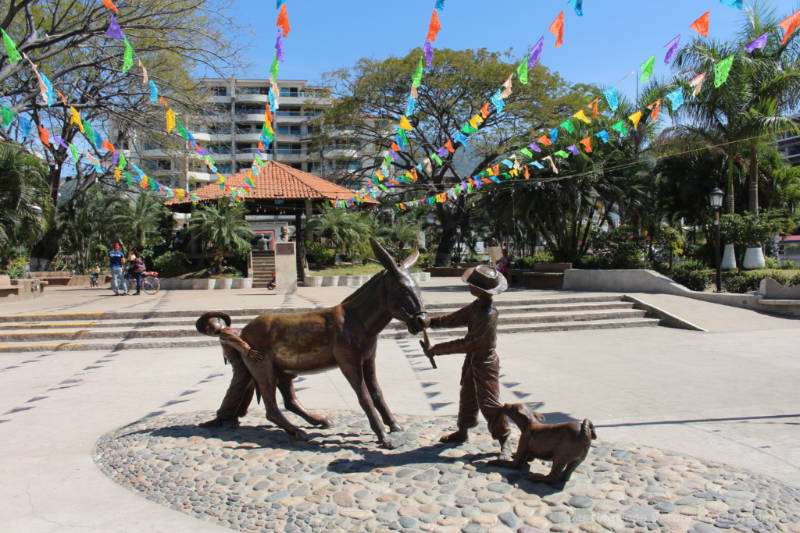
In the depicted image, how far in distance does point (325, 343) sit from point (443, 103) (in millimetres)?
26356

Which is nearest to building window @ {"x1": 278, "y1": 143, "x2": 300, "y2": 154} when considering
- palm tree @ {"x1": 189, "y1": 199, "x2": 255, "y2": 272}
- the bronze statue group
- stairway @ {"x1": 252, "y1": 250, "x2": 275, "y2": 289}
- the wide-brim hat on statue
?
stairway @ {"x1": 252, "y1": 250, "x2": 275, "y2": 289}

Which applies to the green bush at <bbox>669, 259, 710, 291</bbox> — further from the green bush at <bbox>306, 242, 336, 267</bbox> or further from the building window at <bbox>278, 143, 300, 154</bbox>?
the building window at <bbox>278, 143, 300, 154</bbox>

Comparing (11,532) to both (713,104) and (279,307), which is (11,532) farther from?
(713,104)

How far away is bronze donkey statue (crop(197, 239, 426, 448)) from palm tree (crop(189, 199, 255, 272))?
1644cm

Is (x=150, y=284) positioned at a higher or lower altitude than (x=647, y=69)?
lower

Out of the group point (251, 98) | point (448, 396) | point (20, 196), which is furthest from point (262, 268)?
point (251, 98)

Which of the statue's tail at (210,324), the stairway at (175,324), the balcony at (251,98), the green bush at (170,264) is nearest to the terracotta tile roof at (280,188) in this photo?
the green bush at (170,264)

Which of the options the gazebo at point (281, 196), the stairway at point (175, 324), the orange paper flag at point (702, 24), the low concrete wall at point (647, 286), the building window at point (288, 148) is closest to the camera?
the orange paper flag at point (702, 24)

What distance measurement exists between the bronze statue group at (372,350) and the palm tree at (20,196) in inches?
737

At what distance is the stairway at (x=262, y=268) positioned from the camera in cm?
2134

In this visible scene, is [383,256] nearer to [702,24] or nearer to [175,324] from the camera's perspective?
[702,24]

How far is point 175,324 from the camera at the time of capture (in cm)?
1147

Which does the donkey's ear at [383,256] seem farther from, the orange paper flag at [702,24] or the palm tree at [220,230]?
the palm tree at [220,230]

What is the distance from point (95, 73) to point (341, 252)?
12.5m
